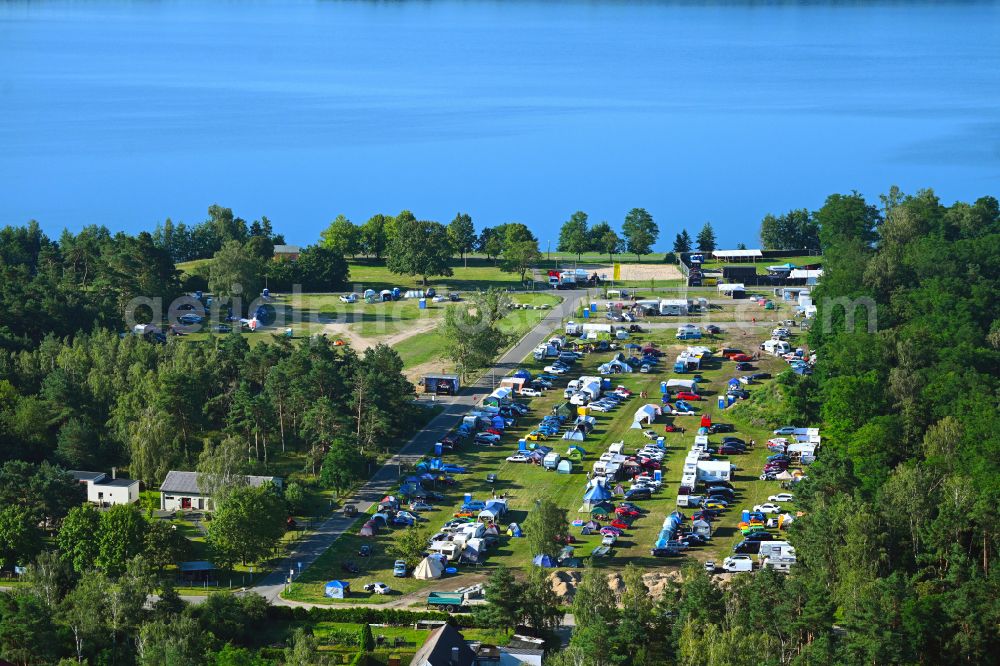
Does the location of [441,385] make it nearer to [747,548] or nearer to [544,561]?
[544,561]

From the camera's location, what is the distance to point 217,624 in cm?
2234

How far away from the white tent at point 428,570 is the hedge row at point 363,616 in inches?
75.5

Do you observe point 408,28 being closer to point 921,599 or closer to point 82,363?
point 82,363

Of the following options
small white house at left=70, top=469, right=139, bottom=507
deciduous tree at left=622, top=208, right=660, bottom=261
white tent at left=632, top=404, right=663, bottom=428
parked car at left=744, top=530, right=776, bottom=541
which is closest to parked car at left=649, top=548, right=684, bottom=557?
parked car at left=744, top=530, right=776, bottom=541

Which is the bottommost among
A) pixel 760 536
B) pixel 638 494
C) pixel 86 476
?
pixel 760 536

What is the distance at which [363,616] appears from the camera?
2341 centimetres

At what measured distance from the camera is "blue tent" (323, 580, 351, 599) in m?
24.6

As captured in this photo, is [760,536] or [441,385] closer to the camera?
[760,536]

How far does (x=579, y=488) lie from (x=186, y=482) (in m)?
8.96

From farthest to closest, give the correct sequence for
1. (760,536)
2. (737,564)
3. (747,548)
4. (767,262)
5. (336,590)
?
(767,262), (760,536), (747,548), (737,564), (336,590)

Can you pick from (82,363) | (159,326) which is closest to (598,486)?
(82,363)

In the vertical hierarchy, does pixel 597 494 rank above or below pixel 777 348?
below

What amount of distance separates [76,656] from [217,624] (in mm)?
2335

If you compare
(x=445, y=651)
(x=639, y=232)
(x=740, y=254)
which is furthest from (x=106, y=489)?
(x=740, y=254)
